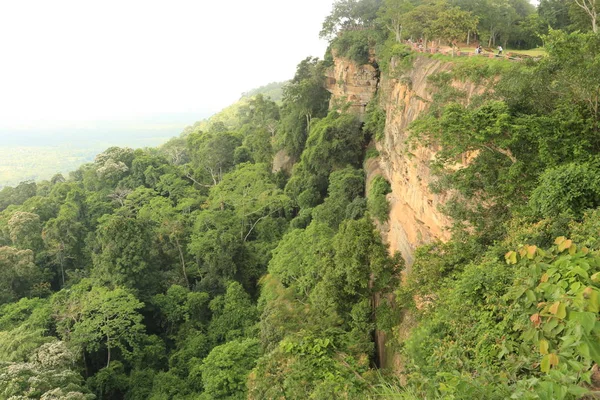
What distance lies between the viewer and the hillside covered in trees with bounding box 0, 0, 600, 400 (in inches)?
209

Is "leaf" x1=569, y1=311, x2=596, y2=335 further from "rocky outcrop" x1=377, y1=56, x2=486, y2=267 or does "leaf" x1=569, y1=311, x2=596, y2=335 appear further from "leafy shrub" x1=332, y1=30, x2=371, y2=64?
"leafy shrub" x1=332, y1=30, x2=371, y2=64

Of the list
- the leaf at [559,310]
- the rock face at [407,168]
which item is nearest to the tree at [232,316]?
the rock face at [407,168]

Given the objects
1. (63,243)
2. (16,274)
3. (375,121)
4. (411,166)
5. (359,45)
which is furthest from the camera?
(359,45)

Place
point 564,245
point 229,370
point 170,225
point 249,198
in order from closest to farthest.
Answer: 1. point 564,245
2. point 229,370
3. point 170,225
4. point 249,198

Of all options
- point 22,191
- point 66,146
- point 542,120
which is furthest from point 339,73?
point 66,146

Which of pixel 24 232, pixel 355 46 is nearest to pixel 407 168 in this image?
pixel 355 46

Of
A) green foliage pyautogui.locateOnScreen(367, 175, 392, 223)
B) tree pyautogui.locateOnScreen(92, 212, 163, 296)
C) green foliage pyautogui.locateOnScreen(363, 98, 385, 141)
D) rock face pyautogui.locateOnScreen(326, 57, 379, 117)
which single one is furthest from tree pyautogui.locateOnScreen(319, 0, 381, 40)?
tree pyautogui.locateOnScreen(92, 212, 163, 296)

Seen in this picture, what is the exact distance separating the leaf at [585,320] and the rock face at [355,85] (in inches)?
1113

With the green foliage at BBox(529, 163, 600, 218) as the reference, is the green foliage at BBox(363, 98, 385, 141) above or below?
above

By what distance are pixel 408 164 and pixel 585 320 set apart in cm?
1472

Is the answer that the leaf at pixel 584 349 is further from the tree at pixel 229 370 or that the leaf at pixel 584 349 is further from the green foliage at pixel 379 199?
the green foliage at pixel 379 199

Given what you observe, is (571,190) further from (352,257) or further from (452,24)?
(452,24)

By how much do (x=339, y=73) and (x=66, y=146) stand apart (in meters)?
142

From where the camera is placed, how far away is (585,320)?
2344 millimetres
